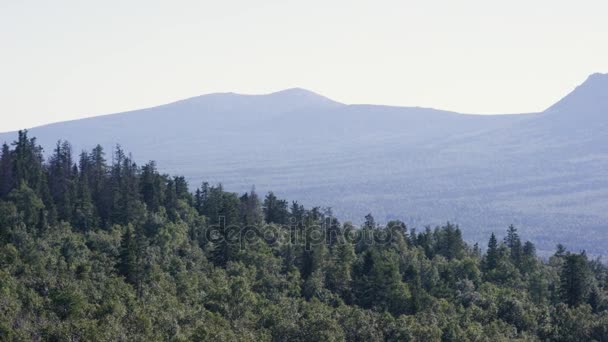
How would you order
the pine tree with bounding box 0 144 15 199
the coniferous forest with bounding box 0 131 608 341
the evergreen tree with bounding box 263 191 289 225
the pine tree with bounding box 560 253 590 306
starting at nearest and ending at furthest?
1. the coniferous forest with bounding box 0 131 608 341
2. the pine tree with bounding box 560 253 590 306
3. the pine tree with bounding box 0 144 15 199
4. the evergreen tree with bounding box 263 191 289 225

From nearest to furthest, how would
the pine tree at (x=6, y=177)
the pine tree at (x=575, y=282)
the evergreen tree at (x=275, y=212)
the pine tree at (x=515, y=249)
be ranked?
the pine tree at (x=575, y=282)
the pine tree at (x=6, y=177)
the pine tree at (x=515, y=249)
the evergreen tree at (x=275, y=212)

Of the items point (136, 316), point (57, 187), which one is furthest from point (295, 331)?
point (57, 187)

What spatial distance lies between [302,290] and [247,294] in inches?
453

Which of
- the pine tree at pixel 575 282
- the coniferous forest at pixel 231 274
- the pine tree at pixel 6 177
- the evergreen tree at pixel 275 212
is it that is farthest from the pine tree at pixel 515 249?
the pine tree at pixel 6 177

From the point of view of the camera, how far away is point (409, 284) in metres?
78.8

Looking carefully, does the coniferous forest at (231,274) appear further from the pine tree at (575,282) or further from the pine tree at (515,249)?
the pine tree at (515,249)

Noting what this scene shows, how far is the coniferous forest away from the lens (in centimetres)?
5782

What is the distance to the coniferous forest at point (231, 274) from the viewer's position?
57.8 m

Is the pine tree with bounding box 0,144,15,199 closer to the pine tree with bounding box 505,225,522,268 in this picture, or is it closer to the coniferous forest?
the coniferous forest

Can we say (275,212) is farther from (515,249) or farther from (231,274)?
(515,249)

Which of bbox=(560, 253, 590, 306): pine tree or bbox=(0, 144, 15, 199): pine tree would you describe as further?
bbox=(0, 144, 15, 199): pine tree

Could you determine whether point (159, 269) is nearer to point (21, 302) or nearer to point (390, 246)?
point (21, 302)

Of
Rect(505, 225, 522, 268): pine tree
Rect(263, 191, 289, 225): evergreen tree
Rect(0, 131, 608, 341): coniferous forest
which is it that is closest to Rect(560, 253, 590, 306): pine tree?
Rect(0, 131, 608, 341): coniferous forest

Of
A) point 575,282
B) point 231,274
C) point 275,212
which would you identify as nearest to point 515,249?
point 575,282
